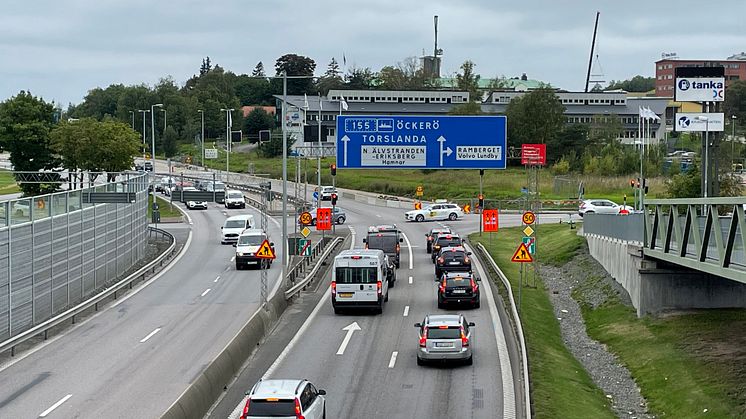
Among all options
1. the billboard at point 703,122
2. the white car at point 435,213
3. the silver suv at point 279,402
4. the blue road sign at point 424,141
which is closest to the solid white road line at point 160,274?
the blue road sign at point 424,141

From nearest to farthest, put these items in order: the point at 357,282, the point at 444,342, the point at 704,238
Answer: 1. the point at 704,238
2. the point at 444,342
3. the point at 357,282

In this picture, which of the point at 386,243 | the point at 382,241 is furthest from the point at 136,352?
the point at 386,243

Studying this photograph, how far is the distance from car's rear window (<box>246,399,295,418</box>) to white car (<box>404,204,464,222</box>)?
66.3m

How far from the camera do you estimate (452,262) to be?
47.4m

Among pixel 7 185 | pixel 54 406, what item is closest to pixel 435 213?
pixel 7 185

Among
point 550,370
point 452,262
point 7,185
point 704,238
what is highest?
point 704,238

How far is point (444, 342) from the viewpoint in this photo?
1130 inches

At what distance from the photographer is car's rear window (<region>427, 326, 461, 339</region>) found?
28.7 m

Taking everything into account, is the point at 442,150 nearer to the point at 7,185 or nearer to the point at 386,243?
the point at 386,243

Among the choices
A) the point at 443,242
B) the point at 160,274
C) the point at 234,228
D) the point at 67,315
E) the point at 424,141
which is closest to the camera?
the point at 67,315

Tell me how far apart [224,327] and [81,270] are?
9.08 m

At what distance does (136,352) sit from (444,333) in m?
9.89

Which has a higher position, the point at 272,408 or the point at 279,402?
the point at 279,402

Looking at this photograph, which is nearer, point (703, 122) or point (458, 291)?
point (458, 291)
